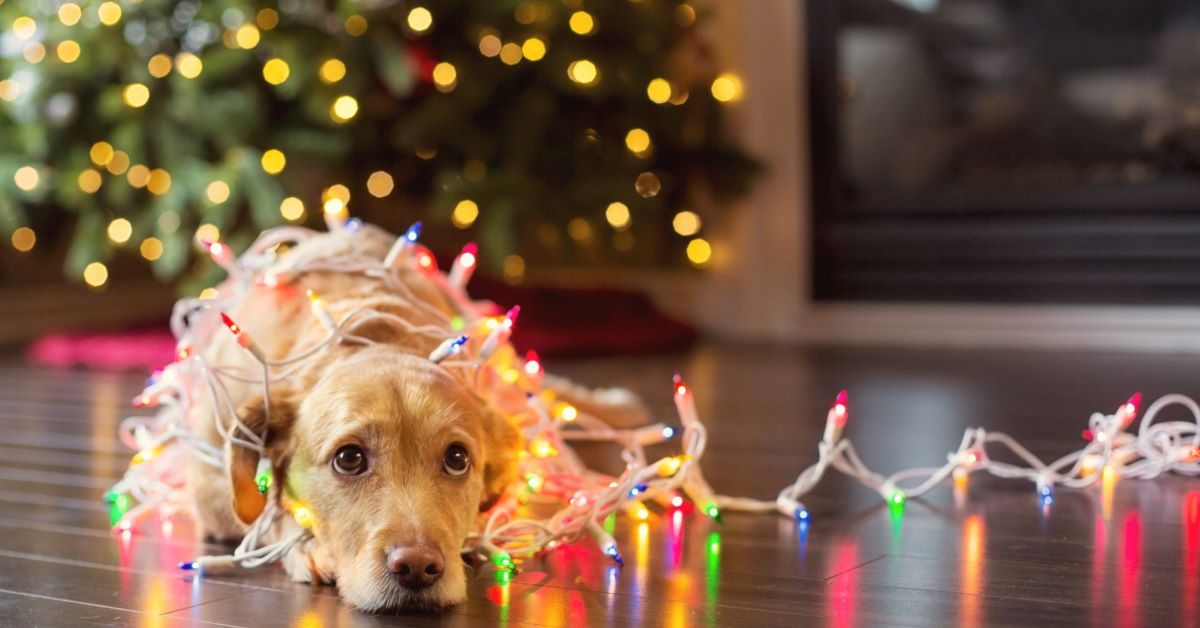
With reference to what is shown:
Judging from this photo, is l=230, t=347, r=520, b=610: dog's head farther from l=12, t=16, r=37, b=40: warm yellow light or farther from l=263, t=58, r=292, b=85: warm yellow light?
l=12, t=16, r=37, b=40: warm yellow light

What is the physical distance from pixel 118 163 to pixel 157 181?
12cm

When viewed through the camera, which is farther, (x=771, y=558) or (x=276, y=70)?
(x=276, y=70)

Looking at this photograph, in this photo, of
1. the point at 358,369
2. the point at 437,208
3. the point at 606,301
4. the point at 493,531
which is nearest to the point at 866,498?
the point at 493,531

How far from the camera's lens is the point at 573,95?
4.43 meters

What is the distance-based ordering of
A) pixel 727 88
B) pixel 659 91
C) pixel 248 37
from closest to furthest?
pixel 248 37
pixel 659 91
pixel 727 88

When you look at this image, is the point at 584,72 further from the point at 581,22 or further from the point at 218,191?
the point at 218,191

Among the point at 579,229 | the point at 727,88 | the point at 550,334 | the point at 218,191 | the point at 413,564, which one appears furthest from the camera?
the point at 727,88

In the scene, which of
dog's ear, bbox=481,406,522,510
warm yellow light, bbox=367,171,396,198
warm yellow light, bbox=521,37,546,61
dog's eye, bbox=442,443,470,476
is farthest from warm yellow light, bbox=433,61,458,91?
dog's eye, bbox=442,443,470,476

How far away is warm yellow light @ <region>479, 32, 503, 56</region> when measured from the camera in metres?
4.27

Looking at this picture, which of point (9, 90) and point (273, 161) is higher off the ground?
point (9, 90)

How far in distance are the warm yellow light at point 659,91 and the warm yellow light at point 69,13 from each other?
172cm

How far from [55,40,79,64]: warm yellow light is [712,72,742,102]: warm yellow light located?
6.57ft

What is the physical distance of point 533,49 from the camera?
14.0 ft

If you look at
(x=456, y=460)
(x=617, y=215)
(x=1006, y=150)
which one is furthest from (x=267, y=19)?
(x=456, y=460)
